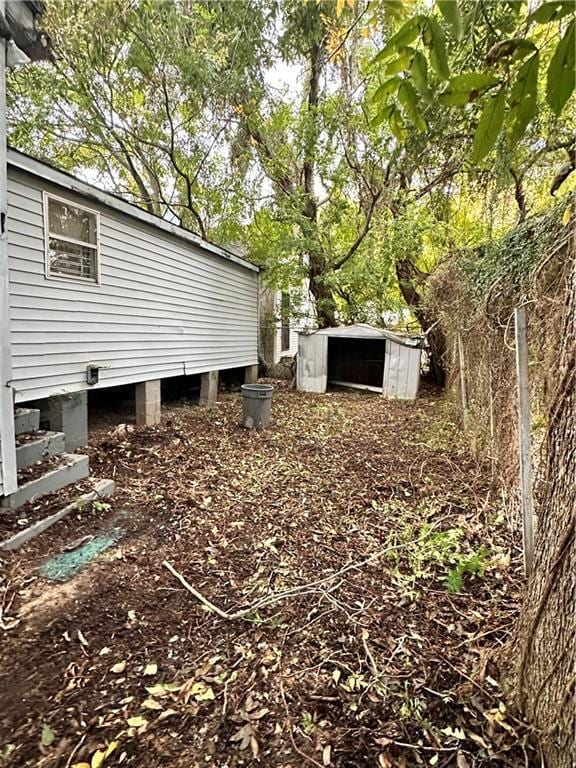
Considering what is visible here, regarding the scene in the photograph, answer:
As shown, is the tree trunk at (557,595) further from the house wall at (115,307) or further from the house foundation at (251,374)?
the house foundation at (251,374)

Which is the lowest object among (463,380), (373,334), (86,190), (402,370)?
(402,370)

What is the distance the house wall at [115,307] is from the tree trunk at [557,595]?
462 centimetres

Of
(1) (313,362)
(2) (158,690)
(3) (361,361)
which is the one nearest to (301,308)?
(1) (313,362)

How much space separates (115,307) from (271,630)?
4.78 meters

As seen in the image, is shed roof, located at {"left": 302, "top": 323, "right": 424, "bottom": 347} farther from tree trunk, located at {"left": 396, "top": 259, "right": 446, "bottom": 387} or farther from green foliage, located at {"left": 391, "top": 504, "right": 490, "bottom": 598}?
green foliage, located at {"left": 391, "top": 504, "right": 490, "bottom": 598}

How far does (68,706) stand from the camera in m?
1.77

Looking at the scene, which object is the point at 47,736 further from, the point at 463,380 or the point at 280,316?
the point at 280,316

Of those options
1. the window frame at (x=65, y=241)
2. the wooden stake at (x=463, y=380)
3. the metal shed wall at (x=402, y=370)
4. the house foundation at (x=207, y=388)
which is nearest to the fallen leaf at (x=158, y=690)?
the window frame at (x=65, y=241)

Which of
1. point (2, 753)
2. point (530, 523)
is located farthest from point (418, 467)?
point (2, 753)

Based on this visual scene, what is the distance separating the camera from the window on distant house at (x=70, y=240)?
14.8 feet

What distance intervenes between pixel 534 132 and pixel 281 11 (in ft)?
15.1

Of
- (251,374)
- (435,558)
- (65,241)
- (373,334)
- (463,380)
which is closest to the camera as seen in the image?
(435,558)

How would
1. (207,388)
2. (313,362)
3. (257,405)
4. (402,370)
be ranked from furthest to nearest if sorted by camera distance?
(313,362) < (402,370) < (207,388) < (257,405)

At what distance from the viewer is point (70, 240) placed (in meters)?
4.77
